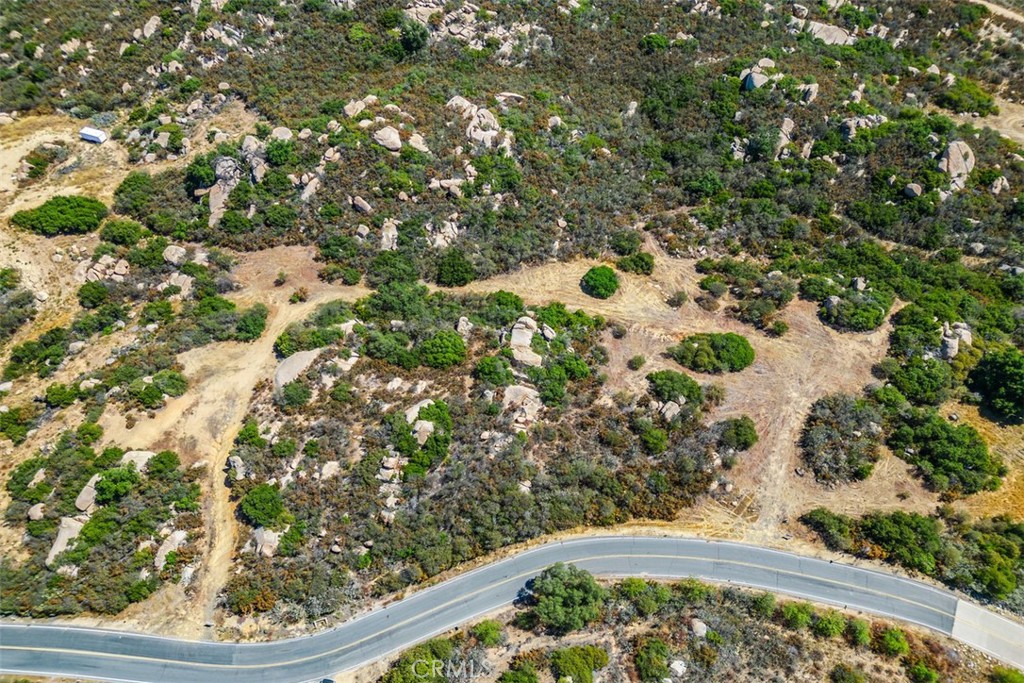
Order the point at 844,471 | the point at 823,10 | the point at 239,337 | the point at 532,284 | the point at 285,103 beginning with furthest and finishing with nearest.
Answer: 1. the point at 823,10
2. the point at 285,103
3. the point at 532,284
4. the point at 239,337
5. the point at 844,471

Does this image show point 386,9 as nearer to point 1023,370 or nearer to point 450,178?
point 450,178

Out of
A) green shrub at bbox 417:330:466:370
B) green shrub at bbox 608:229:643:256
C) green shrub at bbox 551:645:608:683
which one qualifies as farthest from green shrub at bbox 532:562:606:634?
green shrub at bbox 608:229:643:256

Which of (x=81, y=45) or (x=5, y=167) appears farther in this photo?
(x=81, y=45)

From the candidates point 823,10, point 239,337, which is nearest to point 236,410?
point 239,337

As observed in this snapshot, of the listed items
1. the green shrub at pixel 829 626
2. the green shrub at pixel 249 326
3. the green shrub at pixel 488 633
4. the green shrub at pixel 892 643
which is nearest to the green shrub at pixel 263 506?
the green shrub at pixel 249 326

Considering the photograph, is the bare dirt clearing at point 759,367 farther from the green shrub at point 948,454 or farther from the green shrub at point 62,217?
the green shrub at point 62,217

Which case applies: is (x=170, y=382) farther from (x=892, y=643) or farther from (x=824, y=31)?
(x=824, y=31)

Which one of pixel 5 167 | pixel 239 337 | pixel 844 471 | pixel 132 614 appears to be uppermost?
pixel 5 167
